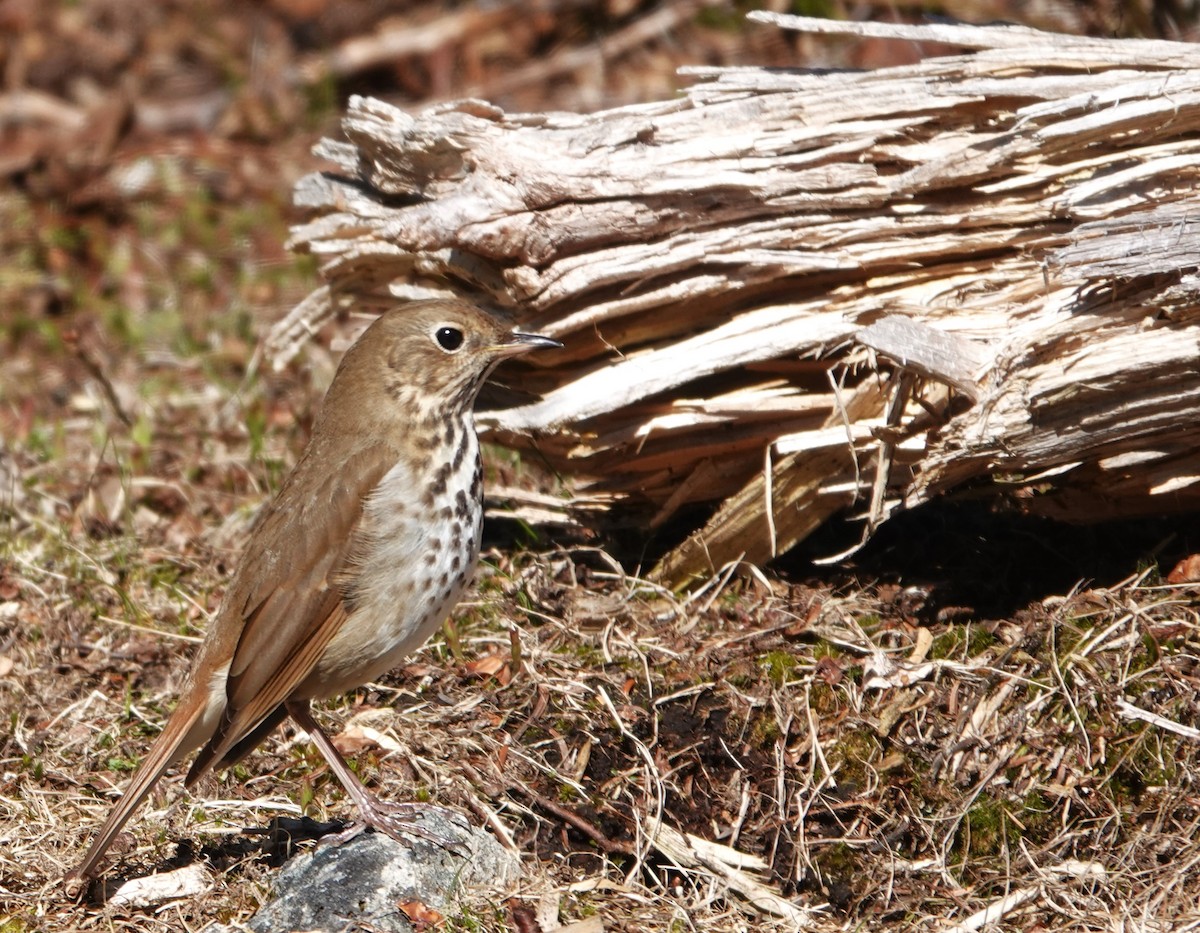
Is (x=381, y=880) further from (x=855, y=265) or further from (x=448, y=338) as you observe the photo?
(x=855, y=265)

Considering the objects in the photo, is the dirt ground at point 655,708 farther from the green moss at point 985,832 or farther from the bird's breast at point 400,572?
the bird's breast at point 400,572

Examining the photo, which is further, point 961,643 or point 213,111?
point 213,111

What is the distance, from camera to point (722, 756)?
4.74 metres

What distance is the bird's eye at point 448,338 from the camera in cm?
468

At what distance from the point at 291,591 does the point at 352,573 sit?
0.19 m

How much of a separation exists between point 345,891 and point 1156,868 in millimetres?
2317

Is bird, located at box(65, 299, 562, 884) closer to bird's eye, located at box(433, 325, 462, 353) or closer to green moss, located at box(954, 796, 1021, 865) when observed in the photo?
bird's eye, located at box(433, 325, 462, 353)

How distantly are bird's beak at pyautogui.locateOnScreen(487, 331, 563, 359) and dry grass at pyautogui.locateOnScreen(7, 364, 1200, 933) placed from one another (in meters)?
1.12

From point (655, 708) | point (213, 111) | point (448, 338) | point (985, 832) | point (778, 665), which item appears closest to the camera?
point (985, 832)

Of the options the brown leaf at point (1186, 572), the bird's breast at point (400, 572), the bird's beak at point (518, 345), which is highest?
the bird's beak at point (518, 345)

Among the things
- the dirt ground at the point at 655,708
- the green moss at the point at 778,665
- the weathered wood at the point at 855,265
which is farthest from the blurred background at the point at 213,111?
the green moss at the point at 778,665

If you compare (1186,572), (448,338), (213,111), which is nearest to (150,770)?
(448,338)

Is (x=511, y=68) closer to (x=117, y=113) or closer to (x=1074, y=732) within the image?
(x=117, y=113)

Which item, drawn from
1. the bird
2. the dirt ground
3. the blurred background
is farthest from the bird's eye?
the blurred background
